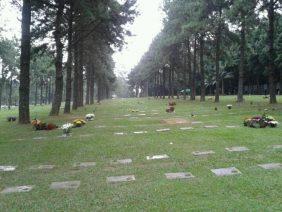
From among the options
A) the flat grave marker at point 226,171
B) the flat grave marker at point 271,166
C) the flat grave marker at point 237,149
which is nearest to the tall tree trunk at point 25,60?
the flat grave marker at point 237,149

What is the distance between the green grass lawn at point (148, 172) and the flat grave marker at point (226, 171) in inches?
6.0

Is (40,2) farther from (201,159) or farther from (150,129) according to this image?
(201,159)

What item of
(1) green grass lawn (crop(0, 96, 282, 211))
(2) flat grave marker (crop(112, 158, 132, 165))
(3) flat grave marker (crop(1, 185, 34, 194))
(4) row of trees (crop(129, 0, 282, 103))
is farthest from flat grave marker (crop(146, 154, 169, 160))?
(4) row of trees (crop(129, 0, 282, 103))

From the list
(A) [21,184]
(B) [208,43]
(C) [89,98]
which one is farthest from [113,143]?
(C) [89,98]

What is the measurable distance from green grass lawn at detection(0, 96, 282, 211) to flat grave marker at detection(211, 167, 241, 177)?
0.50 ft

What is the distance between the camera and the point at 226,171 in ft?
31.8

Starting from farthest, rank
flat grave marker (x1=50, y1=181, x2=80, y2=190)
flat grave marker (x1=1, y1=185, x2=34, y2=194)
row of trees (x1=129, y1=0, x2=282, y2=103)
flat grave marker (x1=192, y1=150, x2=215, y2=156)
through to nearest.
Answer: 1. row of trees (x1=129, y1=0, x2=282, y2=103)
2. flat grave marker (x1=192, y1=150, x2=215, y2=156)
3. flat grave marker (x1=50, y1=181, x2=80, y2=190)
4. flat grave marker (x1=1, y1=185, x2=34, y2=194)

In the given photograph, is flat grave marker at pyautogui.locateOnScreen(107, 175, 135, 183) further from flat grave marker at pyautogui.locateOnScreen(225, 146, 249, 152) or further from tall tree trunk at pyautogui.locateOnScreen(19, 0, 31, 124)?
tall tree trunk at pyautogui.locateOnScreen(19, 0, 31, 124)

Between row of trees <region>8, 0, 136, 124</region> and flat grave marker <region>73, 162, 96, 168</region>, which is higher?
row of trees <region>8, 0, 136, 124</region>

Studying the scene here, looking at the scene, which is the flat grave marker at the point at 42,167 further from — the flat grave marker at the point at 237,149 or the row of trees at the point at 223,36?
the row of trees at the point at 223,36

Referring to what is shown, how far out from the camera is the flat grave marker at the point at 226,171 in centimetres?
944

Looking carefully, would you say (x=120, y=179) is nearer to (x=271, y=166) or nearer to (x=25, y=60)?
(x=271, y=166)

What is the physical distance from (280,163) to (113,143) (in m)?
5.86

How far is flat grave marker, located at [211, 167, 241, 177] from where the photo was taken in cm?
944
